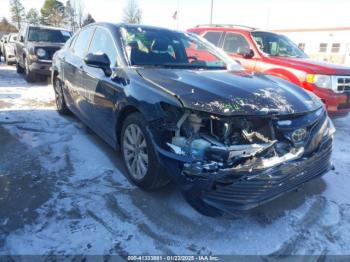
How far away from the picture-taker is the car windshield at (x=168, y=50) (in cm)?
375

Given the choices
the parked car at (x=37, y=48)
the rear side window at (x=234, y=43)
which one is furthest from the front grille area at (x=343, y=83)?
the parked car at (x=37, y=48)

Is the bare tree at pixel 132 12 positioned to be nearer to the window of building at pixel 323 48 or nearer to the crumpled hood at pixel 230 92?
the window of building at pixel 323 48

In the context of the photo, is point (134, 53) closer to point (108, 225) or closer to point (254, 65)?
point (108, 225)

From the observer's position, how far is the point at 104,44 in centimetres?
411

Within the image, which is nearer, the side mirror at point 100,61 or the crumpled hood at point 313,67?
the side mirror at point 100,61

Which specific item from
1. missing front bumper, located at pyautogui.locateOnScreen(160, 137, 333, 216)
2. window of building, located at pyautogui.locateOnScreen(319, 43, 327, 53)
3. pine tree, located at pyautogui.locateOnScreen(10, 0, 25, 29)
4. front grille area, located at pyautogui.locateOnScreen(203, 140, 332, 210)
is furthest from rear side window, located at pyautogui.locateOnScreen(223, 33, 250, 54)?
pine tree, located at pyautogui.locateOnScreen(10, 0, 25, 29)

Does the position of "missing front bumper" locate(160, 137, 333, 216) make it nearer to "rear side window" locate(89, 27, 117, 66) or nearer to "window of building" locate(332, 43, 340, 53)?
"rear side window" locate(89, 27, 117, 66)

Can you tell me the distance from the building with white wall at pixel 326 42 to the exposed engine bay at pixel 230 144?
3499 cm

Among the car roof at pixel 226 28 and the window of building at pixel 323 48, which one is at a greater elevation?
the window of building at pixel 323 48

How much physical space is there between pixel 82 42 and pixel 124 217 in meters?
3.16

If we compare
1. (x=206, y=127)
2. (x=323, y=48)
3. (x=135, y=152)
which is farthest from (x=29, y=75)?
(x=323, y=48)

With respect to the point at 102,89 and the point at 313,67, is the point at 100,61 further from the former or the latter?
the point at 313,67

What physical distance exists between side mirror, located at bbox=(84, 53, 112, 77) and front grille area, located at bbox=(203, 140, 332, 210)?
1.99 m

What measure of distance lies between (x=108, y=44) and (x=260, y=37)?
13.9ft
